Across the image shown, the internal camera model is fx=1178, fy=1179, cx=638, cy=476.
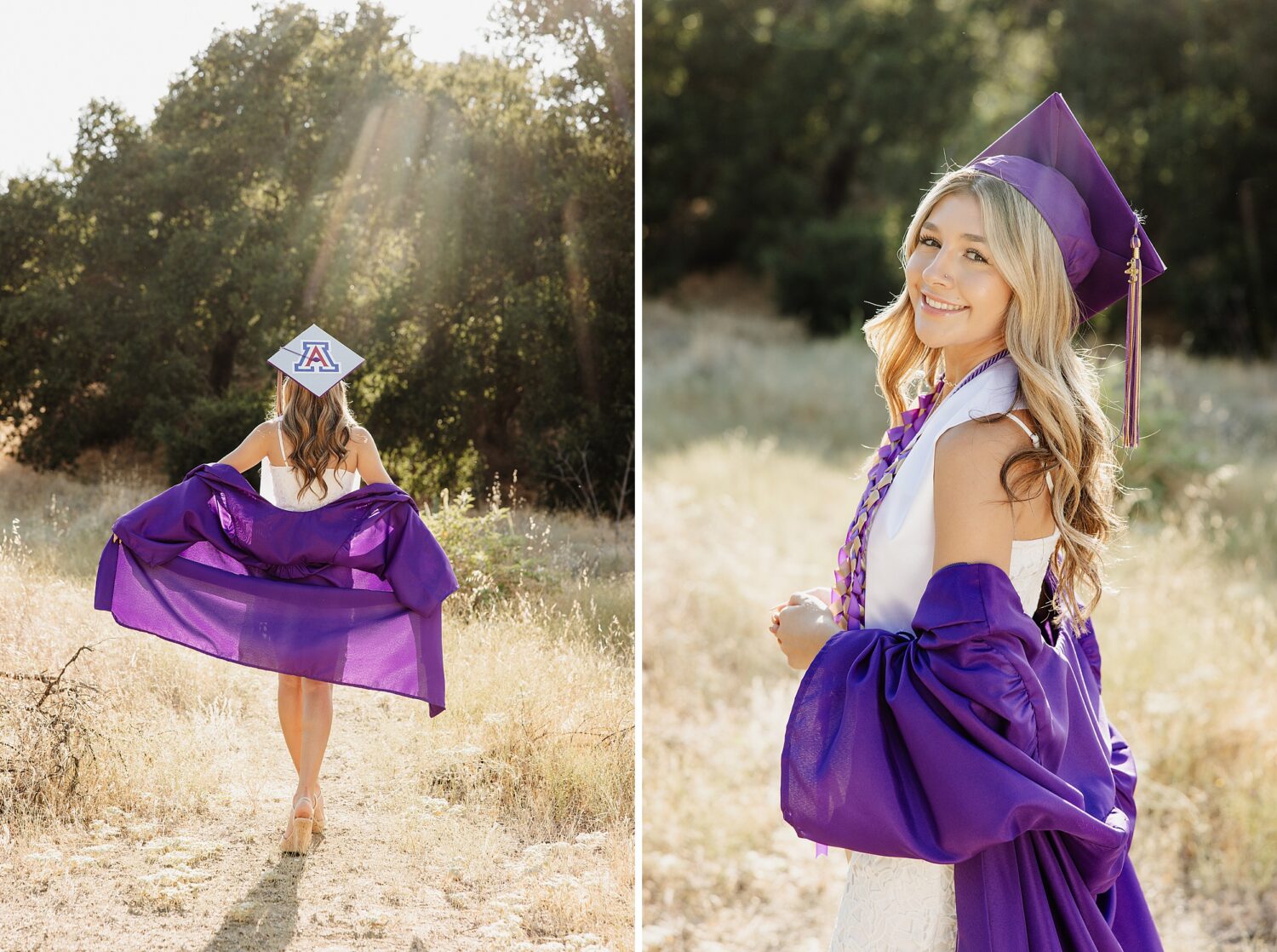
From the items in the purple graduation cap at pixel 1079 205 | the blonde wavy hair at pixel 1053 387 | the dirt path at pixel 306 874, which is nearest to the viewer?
the blonde wavy hair at pixel 1053 387

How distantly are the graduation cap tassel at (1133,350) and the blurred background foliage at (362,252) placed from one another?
4.74 feet

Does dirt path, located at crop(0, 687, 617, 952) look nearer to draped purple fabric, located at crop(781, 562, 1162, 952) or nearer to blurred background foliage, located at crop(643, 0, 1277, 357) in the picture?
draped purple fabric, located at crop(781, 562, 1162, 952)

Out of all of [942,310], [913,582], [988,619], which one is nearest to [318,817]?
[913,582]

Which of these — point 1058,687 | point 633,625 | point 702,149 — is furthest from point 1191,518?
point 702,149

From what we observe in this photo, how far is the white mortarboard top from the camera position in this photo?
2.85 metres

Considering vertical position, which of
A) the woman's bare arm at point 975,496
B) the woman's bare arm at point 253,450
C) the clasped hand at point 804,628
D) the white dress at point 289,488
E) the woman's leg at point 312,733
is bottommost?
the woman's leg at point 312,733

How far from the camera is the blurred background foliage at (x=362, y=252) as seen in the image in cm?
283

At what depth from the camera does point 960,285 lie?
2.05 m

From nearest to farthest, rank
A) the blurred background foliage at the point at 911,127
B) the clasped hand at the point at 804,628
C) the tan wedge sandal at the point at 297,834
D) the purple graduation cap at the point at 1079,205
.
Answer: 1. the purple graduation cap at the point at 1079,205
2. the clasped hand at the point at 804,628
3. the tan wedge sandal at the point at 297,834
4. the blurred background foliage at the point at 911,127

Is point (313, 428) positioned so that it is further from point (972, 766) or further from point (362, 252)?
point (972, 766)

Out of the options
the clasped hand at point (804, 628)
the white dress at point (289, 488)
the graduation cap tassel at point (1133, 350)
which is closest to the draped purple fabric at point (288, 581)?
the white dress at point (289, 488)

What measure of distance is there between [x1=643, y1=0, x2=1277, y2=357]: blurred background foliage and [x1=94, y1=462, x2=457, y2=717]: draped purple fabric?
511 inches

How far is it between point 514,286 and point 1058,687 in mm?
1769

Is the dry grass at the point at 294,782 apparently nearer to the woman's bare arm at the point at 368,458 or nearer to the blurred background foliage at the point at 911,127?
the woman's bare arm at the point at 368,458
